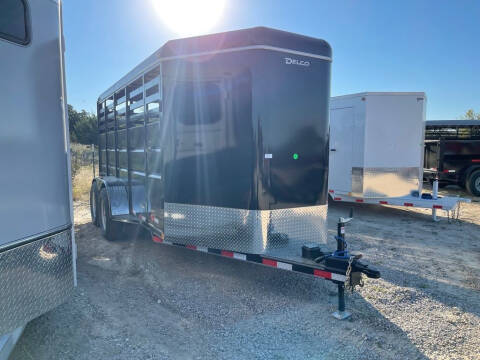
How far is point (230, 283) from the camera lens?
4.41 meters

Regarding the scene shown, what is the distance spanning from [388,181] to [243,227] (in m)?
5.38

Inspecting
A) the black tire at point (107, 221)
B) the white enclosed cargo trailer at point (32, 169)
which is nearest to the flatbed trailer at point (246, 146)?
the white enclosed cargo trailer at point (32, 169)

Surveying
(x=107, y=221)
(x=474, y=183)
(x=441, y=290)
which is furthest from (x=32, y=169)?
(x=474, y=183)

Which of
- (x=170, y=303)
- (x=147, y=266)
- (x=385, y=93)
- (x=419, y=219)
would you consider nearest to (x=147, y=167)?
(x=147, y=266)

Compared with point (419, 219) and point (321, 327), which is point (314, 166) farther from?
point (419, 219)

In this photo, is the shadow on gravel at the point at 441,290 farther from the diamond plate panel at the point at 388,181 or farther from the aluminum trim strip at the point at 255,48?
the diamond plate panel at the point at 388,181

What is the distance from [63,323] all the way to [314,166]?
122 inches

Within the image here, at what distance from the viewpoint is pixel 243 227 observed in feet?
13.1

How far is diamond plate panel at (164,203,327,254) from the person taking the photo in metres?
3.98

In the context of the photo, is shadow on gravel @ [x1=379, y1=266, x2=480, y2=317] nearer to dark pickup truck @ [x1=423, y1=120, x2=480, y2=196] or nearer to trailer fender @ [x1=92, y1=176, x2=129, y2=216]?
trailer fender @ [x1=92, y1=176, x2=129, y2=216]

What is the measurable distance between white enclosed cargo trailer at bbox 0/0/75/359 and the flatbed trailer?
5.09 feet

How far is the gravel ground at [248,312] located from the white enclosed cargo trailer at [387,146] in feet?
8.42

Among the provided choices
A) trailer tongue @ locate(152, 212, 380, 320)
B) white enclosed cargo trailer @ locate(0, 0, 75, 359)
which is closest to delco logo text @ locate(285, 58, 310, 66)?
trailer tongue @ locate(152, 212, 380, 320)

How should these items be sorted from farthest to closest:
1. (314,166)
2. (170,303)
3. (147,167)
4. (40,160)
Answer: (147,167) < (314,166) < (170,303) < (40,160)
